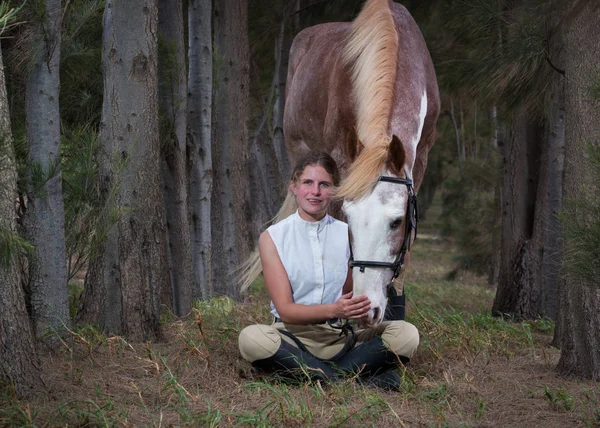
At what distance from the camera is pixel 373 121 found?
4.66 m

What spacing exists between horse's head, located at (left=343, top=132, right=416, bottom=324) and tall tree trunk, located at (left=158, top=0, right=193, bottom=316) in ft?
7.97

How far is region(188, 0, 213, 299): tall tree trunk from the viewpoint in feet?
23.2

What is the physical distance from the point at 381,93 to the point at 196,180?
276 centimetres

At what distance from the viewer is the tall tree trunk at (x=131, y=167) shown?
200 inches

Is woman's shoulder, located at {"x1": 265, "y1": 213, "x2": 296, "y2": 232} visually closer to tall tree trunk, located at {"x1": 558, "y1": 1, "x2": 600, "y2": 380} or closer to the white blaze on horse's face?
the white blaze on horse's face

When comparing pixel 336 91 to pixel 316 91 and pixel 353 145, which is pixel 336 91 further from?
pixel 353 145

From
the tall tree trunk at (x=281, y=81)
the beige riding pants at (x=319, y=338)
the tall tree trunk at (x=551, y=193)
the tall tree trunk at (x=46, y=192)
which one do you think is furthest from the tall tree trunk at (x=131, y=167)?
the tall tree trunk at (x=281, y=81)

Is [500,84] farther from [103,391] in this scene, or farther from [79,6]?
[103,391]

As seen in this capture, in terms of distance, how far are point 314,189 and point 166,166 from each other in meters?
2.28

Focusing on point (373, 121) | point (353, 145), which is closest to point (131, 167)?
point (353, 145)

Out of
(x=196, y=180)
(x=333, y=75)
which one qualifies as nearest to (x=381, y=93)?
(x=333, y=75)

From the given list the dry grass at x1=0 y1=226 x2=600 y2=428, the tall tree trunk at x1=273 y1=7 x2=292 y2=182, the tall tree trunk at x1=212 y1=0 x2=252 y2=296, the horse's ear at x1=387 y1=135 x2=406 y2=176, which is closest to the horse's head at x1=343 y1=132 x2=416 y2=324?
the horse's ear at x1=387 y1=135 x2=406 y2=176

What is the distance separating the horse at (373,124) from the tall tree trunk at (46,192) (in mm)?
1082

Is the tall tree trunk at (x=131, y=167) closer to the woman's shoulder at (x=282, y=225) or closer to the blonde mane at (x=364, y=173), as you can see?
the woman's shoulder at (x=282, y=225)
